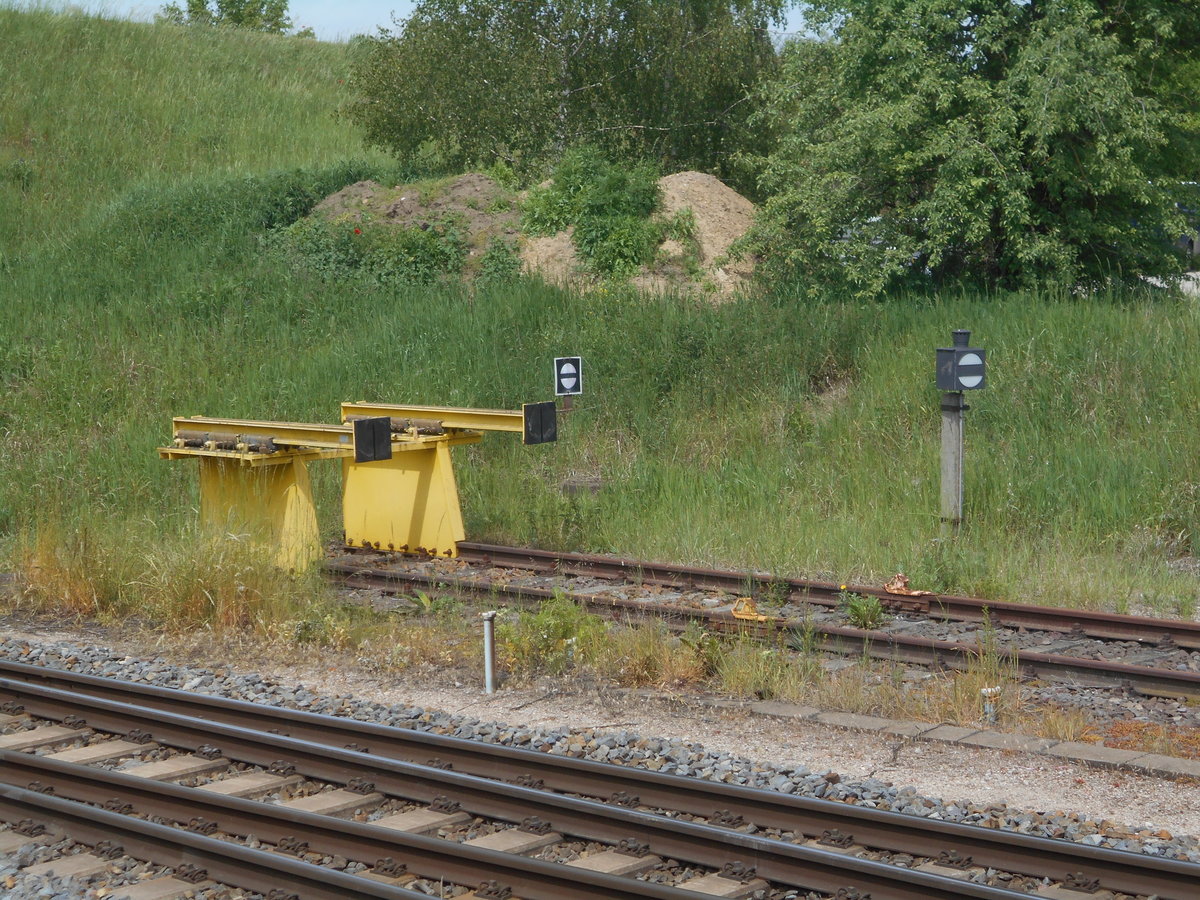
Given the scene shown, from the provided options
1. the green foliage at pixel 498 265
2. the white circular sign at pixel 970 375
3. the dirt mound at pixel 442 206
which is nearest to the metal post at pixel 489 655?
the white circular sign at pixel 970 375

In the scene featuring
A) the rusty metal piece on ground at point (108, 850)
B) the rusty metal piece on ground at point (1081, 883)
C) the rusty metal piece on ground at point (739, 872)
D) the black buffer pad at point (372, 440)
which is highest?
the black buffer pad at point (372, 440)

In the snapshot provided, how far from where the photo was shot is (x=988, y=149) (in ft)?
55.8

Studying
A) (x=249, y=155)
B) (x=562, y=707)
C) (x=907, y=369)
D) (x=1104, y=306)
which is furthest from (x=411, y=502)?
(x=249, y=155)

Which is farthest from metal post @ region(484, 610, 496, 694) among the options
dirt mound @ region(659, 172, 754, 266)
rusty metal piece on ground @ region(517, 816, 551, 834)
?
dirt mound @ region(659, 172, 754, 266)

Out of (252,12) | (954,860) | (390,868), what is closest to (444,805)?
(390,868)

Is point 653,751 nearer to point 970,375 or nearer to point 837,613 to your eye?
point 837,613

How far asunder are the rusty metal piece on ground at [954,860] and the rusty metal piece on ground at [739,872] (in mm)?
783

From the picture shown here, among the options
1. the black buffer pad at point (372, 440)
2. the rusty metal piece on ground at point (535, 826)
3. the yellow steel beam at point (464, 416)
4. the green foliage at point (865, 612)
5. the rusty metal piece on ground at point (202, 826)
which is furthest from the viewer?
the yellow steel beam at point (464, 416)

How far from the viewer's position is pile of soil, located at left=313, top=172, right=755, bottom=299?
2164cm

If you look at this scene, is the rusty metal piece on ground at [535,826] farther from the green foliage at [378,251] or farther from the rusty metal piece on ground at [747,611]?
the green foliage at [378,251]

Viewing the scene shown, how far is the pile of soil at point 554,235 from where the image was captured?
852 inches

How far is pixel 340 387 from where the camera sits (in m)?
18.0

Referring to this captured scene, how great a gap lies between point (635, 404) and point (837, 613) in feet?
22.2

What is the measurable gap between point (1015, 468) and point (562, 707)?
6.98 m
